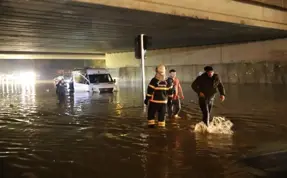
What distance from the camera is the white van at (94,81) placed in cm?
2586

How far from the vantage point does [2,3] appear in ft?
39.0

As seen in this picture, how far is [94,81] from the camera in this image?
26.2 m

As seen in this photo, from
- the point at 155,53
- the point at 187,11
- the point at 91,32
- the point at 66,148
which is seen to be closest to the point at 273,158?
the point at 66,148

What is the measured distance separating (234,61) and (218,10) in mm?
13285

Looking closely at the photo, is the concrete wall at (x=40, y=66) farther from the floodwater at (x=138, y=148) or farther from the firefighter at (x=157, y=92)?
the firefighter at (x=157, y=92)

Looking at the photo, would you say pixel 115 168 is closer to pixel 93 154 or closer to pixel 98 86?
pixel 93 154

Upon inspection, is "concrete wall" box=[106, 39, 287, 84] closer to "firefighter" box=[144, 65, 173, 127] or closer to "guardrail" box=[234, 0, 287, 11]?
"guardrail" box=[234, 0, 287, 11]

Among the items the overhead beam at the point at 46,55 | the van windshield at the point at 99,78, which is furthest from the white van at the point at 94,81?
the overhead beam at the point at 46,55

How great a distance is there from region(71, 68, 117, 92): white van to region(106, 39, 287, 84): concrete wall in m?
9.48

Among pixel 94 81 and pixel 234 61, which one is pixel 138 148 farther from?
pixel 234 61

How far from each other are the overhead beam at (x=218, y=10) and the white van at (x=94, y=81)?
1163 cm

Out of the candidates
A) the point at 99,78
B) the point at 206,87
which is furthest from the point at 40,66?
the point at 206,87

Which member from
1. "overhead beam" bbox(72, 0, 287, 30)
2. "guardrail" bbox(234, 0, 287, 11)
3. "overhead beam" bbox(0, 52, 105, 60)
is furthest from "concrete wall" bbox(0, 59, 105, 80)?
"guardrail" bbox(234, 0, 287, 11)

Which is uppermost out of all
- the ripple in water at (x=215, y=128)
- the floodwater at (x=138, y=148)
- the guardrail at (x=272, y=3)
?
the guardrail at (x=272, y=3)
